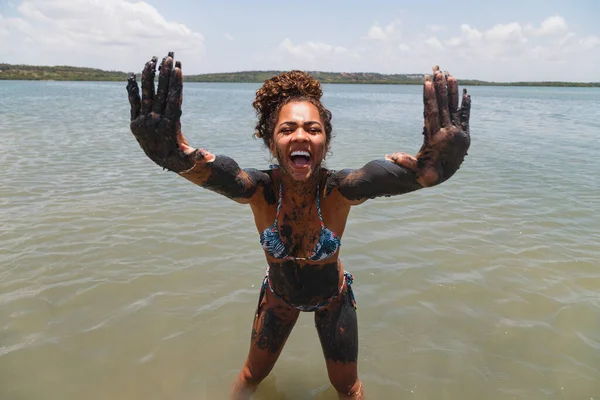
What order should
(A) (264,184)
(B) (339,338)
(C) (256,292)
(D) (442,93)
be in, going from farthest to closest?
(C) (256,292) < (B) (339,338) < (A) (264,184) < (D) (442,93)

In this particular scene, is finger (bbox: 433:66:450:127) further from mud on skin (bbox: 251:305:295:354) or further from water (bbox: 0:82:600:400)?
water (bbox: 0:82:600:400)

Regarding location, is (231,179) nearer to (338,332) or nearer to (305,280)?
(305,280)

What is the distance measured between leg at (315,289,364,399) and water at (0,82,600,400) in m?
0.73

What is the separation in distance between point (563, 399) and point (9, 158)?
12.8 meters

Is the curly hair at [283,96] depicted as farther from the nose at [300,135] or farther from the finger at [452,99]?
the finger at [452,99]

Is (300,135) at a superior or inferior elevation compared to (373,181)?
superior

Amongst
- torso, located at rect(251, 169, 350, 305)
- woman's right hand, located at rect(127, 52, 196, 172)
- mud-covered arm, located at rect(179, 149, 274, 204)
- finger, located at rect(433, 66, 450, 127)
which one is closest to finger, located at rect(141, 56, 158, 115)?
woman's right hand, located at rect(127, 52, 196, 172)

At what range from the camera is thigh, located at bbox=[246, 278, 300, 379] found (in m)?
3.38

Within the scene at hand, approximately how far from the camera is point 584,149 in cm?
1619

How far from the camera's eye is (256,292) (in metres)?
5.49

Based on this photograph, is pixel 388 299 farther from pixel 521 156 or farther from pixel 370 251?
pixel 521 156

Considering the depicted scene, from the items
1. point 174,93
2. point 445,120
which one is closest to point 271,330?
point 174,93

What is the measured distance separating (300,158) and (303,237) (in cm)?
61

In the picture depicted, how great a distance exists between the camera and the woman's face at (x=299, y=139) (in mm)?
2596
